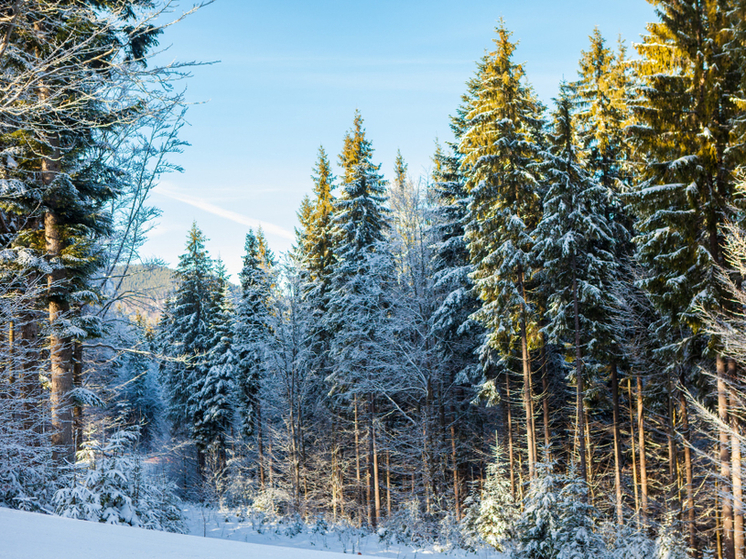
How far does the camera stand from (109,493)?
339 inches

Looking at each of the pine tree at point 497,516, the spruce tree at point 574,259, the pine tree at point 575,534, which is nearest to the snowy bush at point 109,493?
the pine tree at point 575,534

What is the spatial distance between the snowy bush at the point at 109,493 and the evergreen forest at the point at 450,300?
0.05 meters

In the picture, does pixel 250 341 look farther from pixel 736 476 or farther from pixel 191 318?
pixel 736 476

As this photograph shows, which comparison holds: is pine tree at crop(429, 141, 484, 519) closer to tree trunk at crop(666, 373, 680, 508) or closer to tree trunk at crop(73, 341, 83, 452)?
tree trunk at crop(666, 373, 680, 508)

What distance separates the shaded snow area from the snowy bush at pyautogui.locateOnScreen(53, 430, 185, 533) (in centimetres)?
394

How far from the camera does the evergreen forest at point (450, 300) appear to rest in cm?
904

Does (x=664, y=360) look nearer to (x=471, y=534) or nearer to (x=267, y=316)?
(x=471, y=534)

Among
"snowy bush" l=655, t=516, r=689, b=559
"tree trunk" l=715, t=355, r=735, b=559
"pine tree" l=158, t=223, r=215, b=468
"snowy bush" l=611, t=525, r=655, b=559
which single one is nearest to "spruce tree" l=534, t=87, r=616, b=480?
"snowy bush" l=611, t=525, r=655, b=559

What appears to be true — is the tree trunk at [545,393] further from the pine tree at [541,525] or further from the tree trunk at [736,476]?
the pine tree at [541,525]

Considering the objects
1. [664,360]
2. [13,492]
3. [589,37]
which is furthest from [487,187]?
[13,492]

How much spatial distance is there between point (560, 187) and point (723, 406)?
8.40m

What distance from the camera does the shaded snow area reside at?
1291cm

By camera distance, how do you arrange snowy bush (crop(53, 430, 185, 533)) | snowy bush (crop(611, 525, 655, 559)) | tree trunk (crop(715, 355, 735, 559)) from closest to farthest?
snowy bush (crop(53, 430, 185, 533)) → snowy bush (crop(611, 525, 655, 559)) → tree trunk (crop(715, 355, 735, 559))

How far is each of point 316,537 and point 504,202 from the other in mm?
12988
